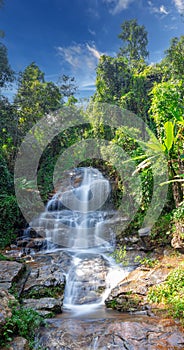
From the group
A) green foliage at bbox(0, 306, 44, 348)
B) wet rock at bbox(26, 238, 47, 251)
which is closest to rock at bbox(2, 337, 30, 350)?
green foliage at bbox(0, 306, 44, 348)

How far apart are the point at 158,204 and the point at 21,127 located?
35.5ft

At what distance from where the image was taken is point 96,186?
496 inches

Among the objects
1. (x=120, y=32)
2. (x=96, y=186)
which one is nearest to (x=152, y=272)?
(x=96, y=186)

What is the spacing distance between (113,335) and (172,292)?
1.81m

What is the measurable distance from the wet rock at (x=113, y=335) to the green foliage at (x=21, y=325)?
16cm

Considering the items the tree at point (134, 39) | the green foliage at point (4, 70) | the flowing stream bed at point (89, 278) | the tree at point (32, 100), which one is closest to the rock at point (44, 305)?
the flowing stream bed at point (89, 278)

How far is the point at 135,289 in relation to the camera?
5.29 metres

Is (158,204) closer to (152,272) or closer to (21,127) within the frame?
(152,272)

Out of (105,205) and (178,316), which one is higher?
(105,205)

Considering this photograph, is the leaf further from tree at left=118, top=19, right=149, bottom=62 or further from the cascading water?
tree at left=118, top=19, right=149, bottom=62

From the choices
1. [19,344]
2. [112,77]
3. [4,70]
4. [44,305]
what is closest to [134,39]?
[112,77]

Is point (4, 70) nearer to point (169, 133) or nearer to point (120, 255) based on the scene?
point (169, 133)

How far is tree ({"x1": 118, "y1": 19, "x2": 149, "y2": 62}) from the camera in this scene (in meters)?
26.6

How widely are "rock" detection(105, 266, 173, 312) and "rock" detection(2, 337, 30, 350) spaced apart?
7.81ft
